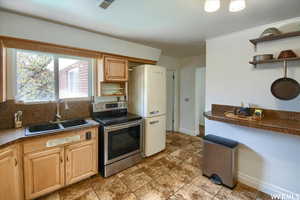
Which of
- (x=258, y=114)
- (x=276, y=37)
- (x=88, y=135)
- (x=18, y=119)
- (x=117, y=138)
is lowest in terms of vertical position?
(x=117, y=138)

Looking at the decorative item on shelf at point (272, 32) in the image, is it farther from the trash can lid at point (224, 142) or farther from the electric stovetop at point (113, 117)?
the electric stovetop at point (113, 117)

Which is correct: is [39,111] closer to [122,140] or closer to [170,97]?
[122,140]

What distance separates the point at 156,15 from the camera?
1.82 metres

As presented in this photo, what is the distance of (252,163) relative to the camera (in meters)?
2.11

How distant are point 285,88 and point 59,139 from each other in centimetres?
307

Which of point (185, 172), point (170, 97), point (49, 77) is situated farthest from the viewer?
point (170, 97)

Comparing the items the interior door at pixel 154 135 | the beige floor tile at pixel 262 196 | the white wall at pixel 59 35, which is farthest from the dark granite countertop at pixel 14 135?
the beige floor tile at pixel 262 196

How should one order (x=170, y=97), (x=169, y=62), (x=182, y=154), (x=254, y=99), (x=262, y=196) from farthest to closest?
(x=170, y=97) < (x=169, y=62) < (x=182, y=154) < (x=254, y=99) < (x=262, y=196)

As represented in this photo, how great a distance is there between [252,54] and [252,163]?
65.0 inches

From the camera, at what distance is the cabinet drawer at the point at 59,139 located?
5.62 ft

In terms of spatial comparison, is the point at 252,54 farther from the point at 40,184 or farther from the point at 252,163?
the point at 40,184

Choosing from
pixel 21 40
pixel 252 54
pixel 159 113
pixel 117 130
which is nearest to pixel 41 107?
pixel 21 40

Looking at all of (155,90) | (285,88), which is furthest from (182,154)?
(285,88)

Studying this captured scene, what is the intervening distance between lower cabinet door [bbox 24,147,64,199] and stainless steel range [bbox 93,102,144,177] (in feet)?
1.94
